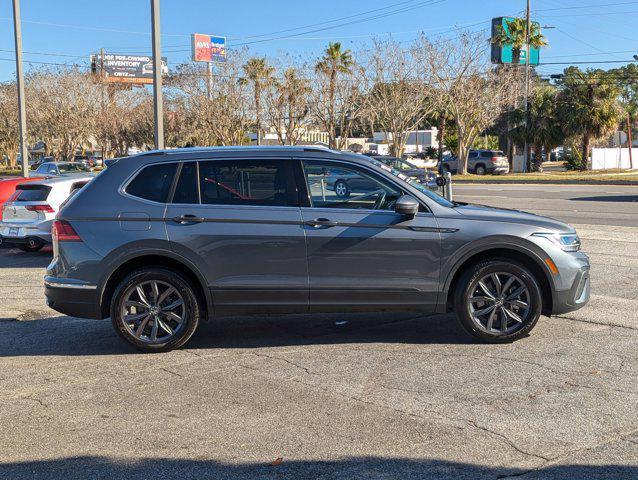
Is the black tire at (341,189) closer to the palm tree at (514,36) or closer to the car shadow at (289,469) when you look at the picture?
the car shadow at (289,469)

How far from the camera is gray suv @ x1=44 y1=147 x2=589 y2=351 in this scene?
676cm

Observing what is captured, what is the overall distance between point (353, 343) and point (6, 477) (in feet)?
11.5

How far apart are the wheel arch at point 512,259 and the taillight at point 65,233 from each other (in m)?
3.37

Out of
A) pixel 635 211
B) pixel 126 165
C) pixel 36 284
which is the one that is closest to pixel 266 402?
pixel 126 165

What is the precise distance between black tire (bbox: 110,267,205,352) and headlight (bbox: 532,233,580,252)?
125 inches

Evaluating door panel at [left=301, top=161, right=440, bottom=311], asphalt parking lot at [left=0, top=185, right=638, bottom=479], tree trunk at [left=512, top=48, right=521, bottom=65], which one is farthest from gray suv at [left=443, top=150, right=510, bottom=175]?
door panel at [left=301, top=161, right=440, bottom=311]

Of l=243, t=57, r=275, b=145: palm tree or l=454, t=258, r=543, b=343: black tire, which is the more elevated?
l=243, t=57, r=275, b=145: palm tree

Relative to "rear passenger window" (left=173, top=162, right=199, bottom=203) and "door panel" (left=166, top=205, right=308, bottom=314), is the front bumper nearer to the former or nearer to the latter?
"door panel" (left=166, top=205, right=308, bottom=314)

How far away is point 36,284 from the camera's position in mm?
10945

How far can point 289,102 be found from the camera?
5044 centimetres

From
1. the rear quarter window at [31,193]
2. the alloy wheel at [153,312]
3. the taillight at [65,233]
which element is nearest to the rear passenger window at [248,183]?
the alloy wheel at [153,312]

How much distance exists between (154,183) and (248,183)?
34.2 inches

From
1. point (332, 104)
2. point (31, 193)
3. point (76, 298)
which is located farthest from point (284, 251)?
point (332, 104)

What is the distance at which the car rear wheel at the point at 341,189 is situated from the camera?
6.95 meters
